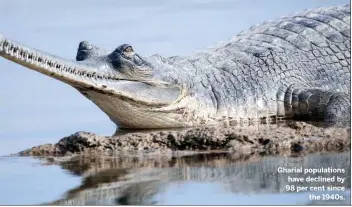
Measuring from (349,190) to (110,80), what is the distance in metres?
5.53

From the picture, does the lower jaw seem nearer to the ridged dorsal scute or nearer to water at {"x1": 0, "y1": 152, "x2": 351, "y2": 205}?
the ridged dorsal scute

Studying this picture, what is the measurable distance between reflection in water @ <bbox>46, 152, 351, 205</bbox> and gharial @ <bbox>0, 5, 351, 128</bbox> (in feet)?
7.93

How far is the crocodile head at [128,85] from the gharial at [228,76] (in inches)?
0.5

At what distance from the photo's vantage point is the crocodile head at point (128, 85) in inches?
424

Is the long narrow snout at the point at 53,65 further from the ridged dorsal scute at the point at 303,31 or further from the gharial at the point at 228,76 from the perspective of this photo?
the ridged dorsal scute at the point at 303,31

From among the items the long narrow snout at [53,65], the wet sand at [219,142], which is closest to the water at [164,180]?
the wet sand at [219,142]

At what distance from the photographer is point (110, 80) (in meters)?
11.1

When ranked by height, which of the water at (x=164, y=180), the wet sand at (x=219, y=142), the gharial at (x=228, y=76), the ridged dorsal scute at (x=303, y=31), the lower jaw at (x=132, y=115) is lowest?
the water at (x=164, y=180)

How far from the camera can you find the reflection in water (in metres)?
6.32

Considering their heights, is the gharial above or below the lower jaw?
above

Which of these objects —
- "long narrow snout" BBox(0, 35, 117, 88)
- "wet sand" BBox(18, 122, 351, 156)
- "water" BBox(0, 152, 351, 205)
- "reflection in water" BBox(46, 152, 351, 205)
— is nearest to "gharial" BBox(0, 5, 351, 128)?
"long narrow snout" BBox(0, 35, 117, 88)

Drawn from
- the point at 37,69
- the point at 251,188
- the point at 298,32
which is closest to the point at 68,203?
the point at 251,188

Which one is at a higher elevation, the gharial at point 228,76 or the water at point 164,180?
the gharial at point 228,76

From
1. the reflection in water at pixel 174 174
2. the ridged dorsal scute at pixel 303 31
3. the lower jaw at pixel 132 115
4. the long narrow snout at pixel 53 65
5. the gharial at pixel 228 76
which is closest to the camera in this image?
the reflection in water at pixel 174 174
